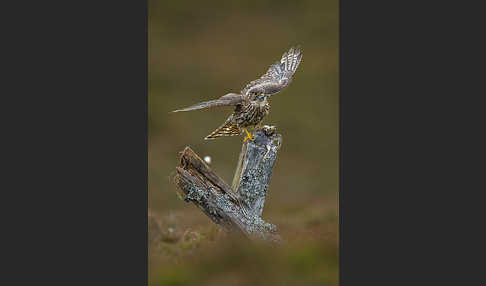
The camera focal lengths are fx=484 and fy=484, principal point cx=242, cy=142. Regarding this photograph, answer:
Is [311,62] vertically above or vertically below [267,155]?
above

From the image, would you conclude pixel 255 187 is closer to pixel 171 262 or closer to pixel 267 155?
pixel 267 155

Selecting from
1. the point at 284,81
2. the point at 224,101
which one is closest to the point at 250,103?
the point at 224,101

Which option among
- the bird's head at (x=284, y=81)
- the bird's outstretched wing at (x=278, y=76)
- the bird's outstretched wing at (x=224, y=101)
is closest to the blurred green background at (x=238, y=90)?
the bird's outstretched wing at (x=278, y=76)

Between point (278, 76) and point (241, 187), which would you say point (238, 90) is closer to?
point (278, 76)

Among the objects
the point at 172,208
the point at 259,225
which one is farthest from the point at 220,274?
the point at 172,208

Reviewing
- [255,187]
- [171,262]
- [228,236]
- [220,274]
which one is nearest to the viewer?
[220,274]

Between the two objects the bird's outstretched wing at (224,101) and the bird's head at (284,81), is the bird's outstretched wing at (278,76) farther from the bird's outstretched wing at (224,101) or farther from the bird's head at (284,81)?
the bird's outstretched wing at (224,101)
